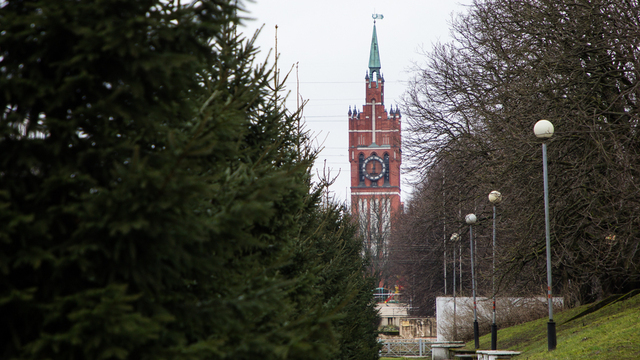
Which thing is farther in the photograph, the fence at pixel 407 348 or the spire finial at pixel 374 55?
the spire finial at pixel 374 55

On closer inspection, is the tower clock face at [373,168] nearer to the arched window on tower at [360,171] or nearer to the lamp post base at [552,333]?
the arched window on tower at [360,171]

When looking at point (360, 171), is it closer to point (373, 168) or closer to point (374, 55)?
point (373, 168)

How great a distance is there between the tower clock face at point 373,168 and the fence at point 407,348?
79108mm

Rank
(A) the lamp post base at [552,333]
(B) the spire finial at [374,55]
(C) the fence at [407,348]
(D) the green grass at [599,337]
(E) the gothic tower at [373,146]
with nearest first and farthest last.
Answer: (D) the green grass at [599,337] → (A) the lamp post base at [552,333] → (C) the fence at [407,348] → (E) the gothic tower at [373,146] → (B) the spire finial at [374,55]

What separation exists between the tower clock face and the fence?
3115 inches

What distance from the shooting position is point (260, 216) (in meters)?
3.39

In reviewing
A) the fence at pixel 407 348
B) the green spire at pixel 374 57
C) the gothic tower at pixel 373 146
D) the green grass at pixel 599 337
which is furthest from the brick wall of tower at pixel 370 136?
the green grass at pixel 599 337

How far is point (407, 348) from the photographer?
3350 cm

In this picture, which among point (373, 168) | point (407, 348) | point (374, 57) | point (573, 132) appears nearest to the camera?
point (573, 132)

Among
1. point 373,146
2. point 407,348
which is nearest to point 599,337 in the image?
point 407,348

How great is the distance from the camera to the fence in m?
32.6

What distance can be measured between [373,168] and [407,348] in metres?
81.4

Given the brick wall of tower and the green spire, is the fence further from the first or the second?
the green spire

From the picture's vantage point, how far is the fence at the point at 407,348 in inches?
1284
